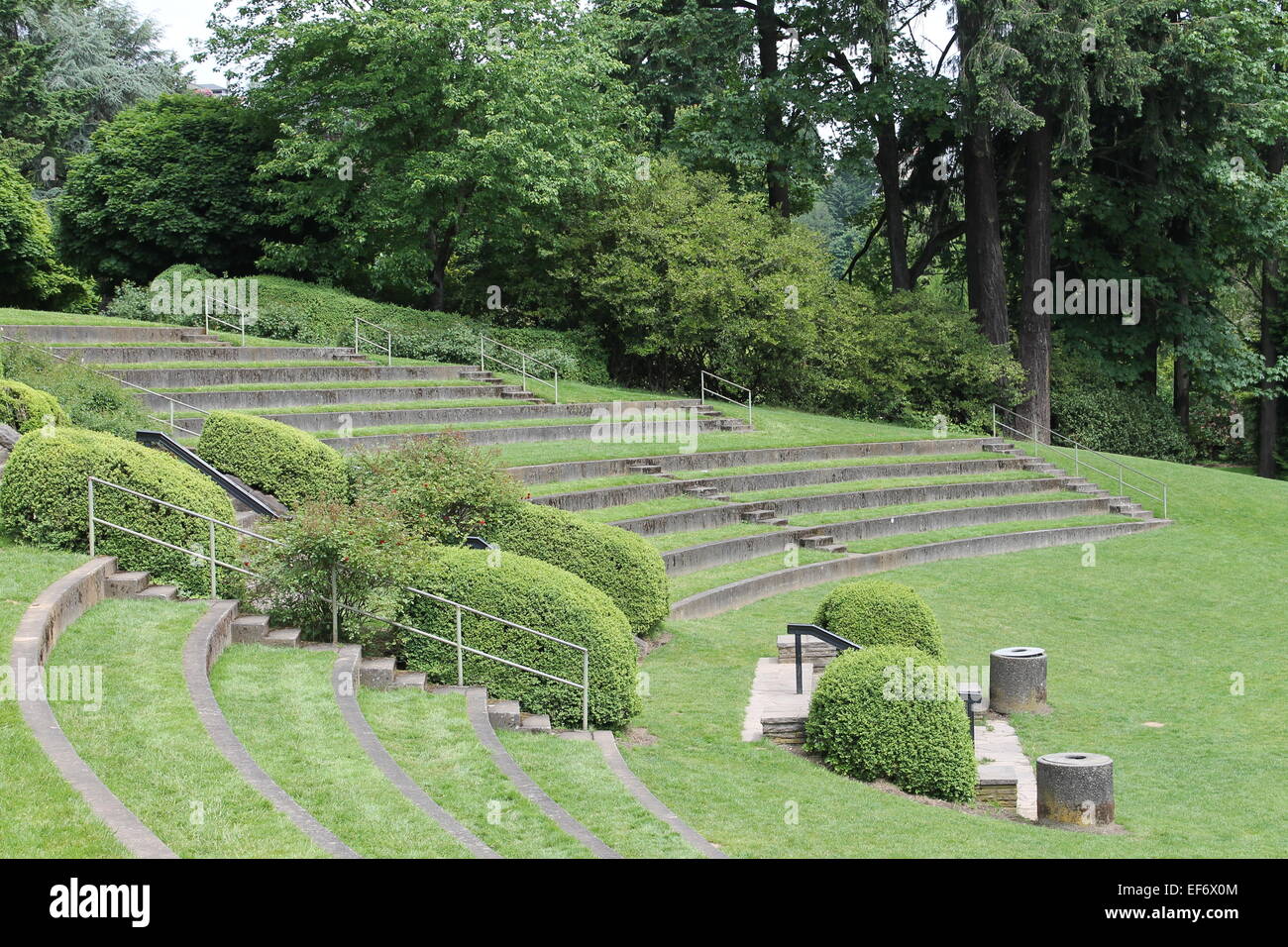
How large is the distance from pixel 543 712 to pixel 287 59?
2312 centimetres

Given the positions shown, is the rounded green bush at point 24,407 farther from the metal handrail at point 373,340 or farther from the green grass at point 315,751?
the metal handrail at point 373,340

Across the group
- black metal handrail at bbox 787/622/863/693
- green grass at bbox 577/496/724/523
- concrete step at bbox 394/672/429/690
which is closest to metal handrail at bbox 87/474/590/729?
concrete step at bbox 394/672/429/690

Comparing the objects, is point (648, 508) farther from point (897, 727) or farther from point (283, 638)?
point (897, 727)

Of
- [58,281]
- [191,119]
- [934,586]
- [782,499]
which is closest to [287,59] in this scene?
[191,119]

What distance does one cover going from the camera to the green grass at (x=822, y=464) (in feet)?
74.8

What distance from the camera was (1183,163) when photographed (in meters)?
34.7

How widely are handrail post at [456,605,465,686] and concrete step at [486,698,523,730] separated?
40 cm

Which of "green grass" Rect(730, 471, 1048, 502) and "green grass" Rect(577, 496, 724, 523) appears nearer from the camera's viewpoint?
"green grass" Rect(577, 496, 724, 523)

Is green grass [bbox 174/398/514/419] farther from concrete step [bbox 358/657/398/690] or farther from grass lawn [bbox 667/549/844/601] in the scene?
concrete step [bbox 358/657/398/690]

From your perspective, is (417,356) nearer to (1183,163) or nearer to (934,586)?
(934,586)

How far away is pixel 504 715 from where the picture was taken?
10359mm

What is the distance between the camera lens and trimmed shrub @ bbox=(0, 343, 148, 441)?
51.9 ft

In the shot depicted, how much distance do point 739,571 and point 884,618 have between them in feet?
18.6

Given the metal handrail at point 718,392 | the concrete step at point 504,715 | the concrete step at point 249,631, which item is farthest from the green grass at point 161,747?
the metal handrail at point 718,392
